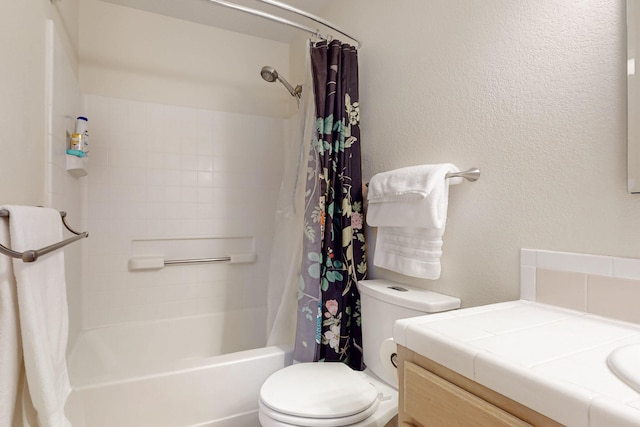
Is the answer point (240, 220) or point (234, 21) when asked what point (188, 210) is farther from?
point (234, 21)

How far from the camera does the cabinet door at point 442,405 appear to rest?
0.52 meters

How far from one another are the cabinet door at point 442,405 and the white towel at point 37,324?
2.80ft

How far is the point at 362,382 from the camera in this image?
122cm

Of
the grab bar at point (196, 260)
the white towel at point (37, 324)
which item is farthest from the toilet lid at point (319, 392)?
the grab bar at point (196, 260)

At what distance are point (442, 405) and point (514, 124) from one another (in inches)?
31.8

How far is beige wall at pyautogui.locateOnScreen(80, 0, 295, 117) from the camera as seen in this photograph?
2.03 m

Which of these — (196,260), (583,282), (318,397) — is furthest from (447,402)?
(196,260)

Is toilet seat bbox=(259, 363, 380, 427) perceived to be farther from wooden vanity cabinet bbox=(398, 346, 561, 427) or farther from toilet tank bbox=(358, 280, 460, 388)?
wooden vanity cabinet bbox=(398, 346, 561, 427)

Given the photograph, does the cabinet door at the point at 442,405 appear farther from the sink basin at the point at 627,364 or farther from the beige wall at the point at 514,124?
the beige wall at the point at 514,124

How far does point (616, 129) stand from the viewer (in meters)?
0.76

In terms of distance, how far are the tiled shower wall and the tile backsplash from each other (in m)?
1.89

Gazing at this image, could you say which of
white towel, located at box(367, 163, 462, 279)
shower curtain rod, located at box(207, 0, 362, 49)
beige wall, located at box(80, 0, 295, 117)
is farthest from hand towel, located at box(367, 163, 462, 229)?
beige wall, located at box(80, 0, 295, 117)

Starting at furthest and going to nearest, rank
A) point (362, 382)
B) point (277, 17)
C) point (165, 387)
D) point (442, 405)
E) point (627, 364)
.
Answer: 1. point (277, 17)
2. point (165, 387)
3. point (362, 382)
4. point (442, 405)
5. point (627, 364)

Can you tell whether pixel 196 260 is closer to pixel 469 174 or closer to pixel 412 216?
pixel 412 216
